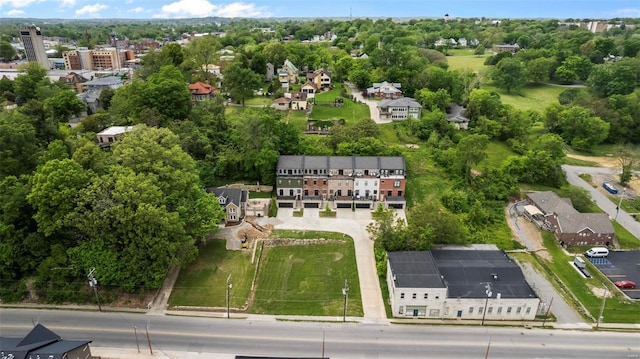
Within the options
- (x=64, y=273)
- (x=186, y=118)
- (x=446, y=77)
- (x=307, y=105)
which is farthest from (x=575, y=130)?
(x=64, y=273)

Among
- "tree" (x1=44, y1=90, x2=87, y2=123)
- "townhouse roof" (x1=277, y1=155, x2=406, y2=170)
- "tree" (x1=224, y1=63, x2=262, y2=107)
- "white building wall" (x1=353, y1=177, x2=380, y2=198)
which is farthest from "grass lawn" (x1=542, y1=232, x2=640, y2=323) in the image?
"tree" (x1=44, y1=90, x2=87, y2=123)

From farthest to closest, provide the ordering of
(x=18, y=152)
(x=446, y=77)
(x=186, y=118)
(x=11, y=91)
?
(x=446, y=77) → (x=11, y=91) → (x=186, y=118) → (x=18, y=152)

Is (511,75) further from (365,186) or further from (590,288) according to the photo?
(590,288)

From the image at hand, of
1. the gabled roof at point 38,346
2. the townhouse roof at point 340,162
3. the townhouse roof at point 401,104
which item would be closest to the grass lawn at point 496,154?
the townhouse roof at point 401,104

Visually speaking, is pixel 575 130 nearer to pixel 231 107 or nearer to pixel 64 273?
pixel 231 107

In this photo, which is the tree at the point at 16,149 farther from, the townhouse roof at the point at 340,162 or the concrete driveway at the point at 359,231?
the townhouse roof at the point at 340,162

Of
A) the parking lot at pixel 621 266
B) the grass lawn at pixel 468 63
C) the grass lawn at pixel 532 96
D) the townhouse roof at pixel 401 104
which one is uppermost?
the grass lawn at pixel 468 63

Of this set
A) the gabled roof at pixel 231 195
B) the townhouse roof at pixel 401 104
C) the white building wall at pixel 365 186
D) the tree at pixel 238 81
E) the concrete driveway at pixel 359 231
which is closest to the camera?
the concrete driveway at pixel 359 231
